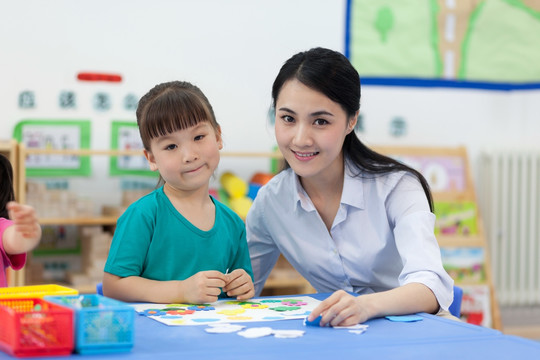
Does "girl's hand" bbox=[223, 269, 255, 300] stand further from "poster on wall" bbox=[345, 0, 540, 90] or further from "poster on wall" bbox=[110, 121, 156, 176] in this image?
"poster on wall" bbox=[345, 0, 540, 90]

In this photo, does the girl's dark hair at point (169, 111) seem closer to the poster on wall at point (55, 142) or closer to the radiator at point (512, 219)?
the poster on wall at point (55, 142)

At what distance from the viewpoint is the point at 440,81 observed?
4.54 metres

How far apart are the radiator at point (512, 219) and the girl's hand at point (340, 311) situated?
135 inches

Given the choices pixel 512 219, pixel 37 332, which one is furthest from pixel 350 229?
pixel 512 219

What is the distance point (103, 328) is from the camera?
1081 mm

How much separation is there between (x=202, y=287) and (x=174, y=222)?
20 centimetres

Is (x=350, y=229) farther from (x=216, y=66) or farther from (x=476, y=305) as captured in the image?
(x=476, y=305)

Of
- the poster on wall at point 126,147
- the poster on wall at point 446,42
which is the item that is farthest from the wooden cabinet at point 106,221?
the poster on wall at point 446,42

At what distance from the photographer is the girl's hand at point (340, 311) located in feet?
4.26

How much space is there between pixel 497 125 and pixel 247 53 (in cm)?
172

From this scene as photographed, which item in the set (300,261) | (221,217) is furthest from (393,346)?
(300,261)

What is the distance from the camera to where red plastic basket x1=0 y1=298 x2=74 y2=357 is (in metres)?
1.04

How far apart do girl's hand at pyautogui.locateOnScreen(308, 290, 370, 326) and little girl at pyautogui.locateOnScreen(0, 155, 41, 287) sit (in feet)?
1.67

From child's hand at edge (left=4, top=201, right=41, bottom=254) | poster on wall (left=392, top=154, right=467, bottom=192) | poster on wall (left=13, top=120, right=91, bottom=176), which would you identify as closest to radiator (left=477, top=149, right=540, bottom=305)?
poster on wall (left=392, top=154, right=467, bottom=192)
